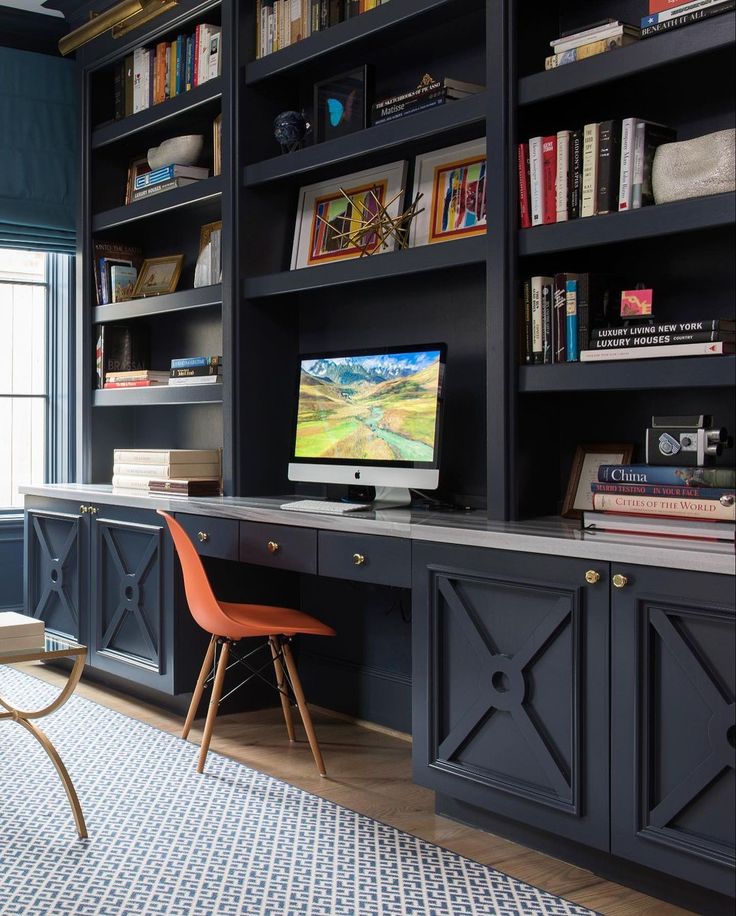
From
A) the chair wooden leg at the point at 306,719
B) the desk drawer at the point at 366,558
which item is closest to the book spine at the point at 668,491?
the desk drawer at the point at 366,558

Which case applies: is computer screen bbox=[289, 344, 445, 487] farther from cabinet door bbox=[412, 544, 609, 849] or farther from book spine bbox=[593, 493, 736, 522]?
book spine bbox=[593, 493, 736, 522]

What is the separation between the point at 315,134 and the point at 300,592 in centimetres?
168

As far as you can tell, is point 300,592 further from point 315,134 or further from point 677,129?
point 677,129

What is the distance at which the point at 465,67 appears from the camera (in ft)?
11.0

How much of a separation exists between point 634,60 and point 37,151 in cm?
335

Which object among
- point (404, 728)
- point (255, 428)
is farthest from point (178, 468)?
point (404, 728)

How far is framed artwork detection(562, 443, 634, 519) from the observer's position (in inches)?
113

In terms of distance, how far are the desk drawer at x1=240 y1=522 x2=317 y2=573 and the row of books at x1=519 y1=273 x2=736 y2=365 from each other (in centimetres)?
86

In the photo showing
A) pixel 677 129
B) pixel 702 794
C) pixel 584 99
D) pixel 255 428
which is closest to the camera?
pixel 702 794

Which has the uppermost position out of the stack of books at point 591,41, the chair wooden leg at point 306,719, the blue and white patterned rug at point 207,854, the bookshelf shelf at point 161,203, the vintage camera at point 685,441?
the stack of books at point 591,41

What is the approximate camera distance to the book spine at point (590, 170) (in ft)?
8.71

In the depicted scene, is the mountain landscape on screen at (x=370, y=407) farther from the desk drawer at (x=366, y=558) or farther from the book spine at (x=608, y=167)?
the book spine at (x=608, y=167)

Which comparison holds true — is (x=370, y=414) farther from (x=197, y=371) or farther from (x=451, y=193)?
(x=197, y=371)

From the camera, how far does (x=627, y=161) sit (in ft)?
8.52
